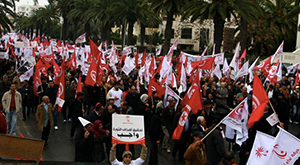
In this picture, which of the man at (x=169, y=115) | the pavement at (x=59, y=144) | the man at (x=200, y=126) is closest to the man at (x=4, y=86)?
the pavement at (x=59, y=144)

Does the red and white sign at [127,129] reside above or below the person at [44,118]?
above

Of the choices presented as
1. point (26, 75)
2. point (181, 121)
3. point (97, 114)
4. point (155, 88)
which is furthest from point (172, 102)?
point (26, 75)

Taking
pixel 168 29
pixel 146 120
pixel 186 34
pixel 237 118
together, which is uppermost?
pixel 186 34

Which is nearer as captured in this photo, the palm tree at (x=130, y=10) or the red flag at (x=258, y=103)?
the red flag at (x=258, y=103)

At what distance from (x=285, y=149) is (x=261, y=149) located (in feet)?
1.15

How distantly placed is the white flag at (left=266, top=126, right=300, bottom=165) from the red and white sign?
2107 millimetres

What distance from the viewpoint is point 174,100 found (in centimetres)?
948

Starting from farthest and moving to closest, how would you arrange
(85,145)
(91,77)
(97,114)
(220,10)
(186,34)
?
1. (186,34)
2. (220,10)
3. (91,77)
4. (97,114)
5. (85,145)

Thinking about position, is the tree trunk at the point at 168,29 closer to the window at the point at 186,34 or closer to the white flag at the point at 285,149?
the white flag at the point at 285,149

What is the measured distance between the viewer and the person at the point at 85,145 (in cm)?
676

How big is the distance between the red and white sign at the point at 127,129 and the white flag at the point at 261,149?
182cm

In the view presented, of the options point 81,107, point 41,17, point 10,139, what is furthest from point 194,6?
point 41,17

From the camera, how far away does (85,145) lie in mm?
6766

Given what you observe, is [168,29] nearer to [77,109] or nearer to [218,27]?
[218,27]
